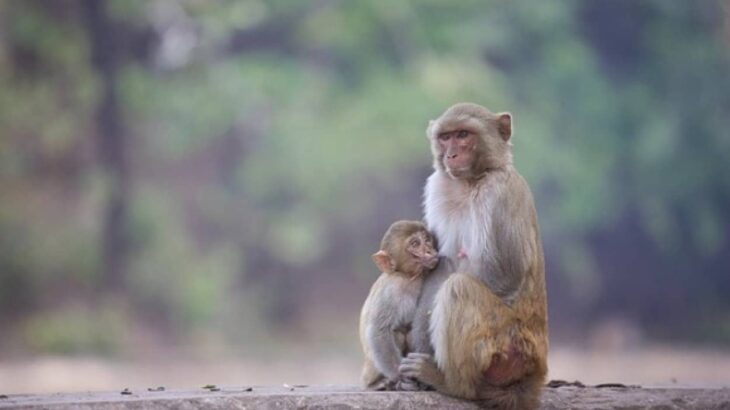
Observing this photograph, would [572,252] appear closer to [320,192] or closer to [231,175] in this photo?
[320,192]

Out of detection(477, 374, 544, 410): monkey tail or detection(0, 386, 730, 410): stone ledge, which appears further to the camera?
detection(477, 374, 544, 410): monkey tail

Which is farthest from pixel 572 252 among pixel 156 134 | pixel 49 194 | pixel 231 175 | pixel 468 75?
pixel 49 194

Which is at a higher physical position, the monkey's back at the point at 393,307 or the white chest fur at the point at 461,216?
the white chest fur at the point at 461,216

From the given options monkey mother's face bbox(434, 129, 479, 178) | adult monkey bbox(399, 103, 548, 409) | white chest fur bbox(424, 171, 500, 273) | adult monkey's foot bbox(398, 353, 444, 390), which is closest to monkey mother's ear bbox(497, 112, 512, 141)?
adult monkey bbox(399, 103, 548, 409)

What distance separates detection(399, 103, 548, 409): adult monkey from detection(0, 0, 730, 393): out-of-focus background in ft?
56.8

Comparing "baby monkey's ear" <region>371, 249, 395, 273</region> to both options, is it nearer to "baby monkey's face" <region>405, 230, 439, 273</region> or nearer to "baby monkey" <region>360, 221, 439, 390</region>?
"baby monkey" <region>360, 221, 439, 390</region>

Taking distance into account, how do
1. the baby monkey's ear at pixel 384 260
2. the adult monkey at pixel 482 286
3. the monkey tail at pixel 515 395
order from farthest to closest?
the baby monkey's ear at pixel 384 260, the monkey tail at pixel 515 395, the adult monkey at pixel 482 286

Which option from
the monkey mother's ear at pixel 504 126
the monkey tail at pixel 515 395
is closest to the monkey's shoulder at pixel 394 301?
the monkey tail at pixel 515 395

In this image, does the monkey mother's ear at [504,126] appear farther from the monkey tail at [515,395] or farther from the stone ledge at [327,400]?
the stone ledge at [327,400]

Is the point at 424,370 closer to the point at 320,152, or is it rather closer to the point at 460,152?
the point at 460,152

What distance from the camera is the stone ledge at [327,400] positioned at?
7.43m

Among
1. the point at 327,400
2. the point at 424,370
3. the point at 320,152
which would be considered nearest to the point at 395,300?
the point at 424,370

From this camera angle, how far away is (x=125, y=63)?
2752cm

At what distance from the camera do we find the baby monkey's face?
26.3ft
